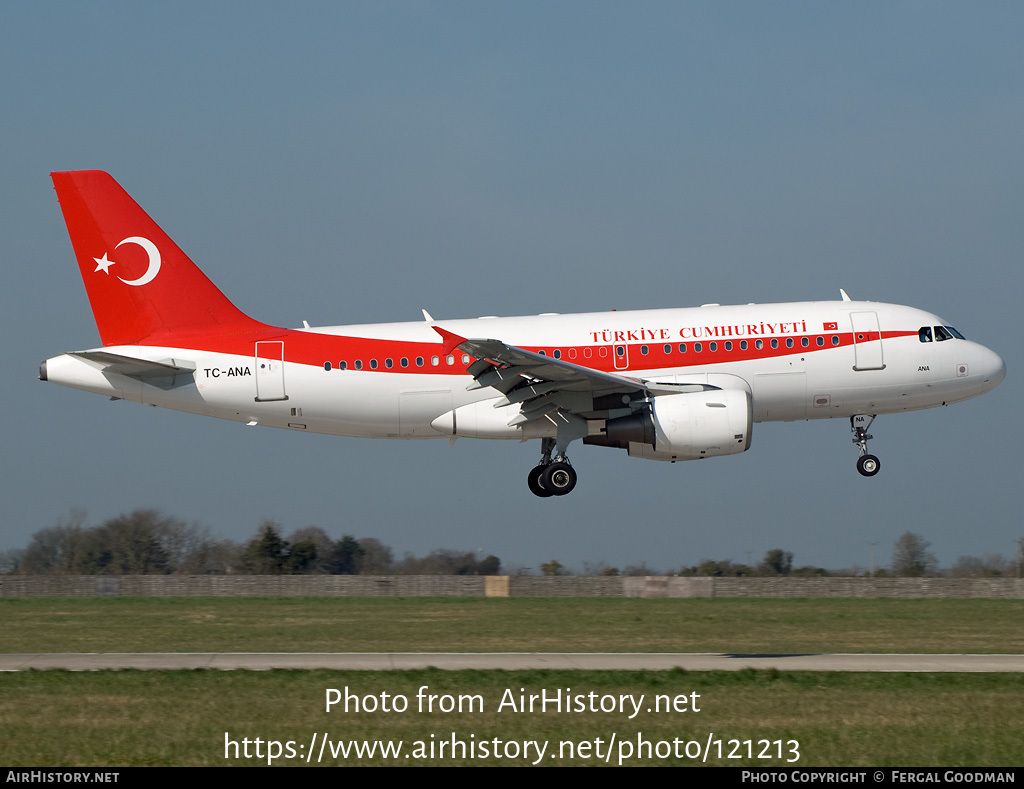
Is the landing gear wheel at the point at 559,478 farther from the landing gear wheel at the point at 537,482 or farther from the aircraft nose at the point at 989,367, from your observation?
the aircraft nose at the point at 989,367

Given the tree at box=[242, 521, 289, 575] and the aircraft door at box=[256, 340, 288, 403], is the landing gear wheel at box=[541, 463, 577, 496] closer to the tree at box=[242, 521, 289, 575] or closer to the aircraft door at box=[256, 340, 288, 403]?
the aircraft door at box=[256, 340, 288, 403]

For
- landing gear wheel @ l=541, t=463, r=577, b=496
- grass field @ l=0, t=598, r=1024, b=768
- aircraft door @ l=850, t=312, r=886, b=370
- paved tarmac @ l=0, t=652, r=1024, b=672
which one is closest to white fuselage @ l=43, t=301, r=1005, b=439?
aircraft door @ l=850, t=312, r=886, b=370

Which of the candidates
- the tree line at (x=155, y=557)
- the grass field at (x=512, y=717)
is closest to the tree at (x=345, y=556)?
the tree line at (x=155, y=557)

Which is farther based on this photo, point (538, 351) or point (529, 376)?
point (538, 351)

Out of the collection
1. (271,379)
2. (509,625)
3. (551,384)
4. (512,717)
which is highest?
(271,379)

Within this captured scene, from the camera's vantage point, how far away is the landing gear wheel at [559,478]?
31.0 m

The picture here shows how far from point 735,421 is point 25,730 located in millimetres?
18053

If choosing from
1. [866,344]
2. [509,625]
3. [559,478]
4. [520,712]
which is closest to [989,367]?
[866,344]

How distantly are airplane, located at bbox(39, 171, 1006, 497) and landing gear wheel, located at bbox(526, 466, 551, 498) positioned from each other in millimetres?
68

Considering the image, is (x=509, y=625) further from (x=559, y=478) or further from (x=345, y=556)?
(x=345, y=556)

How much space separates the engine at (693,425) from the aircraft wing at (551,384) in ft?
1.85

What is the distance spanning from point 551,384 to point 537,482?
2.97m

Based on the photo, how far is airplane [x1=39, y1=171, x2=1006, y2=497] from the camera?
99.6ft

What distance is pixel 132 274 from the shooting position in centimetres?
3219
